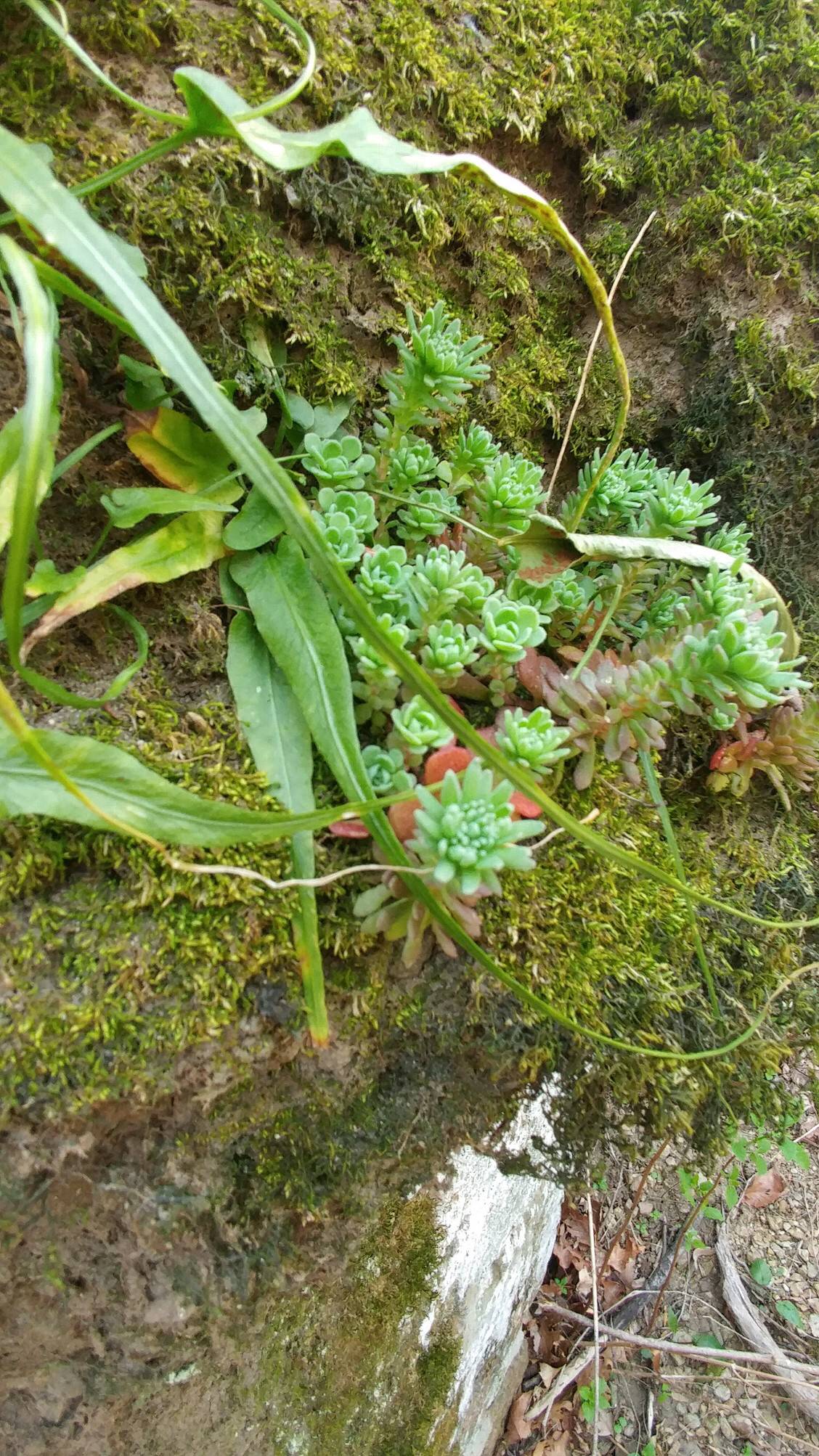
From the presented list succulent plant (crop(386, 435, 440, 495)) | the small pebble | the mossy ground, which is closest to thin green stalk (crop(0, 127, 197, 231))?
the mossy ground

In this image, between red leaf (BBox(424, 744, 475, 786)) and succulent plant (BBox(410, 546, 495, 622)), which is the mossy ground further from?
succulent plant (BBox(410, 546, 495, 622))

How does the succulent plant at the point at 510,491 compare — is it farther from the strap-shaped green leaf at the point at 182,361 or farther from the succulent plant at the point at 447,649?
the strap-shaped green leaf at the point at 182,361

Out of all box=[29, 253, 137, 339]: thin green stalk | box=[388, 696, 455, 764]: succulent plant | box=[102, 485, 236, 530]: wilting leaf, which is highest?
box=[29, 253, 137, 339]: thin green stalk

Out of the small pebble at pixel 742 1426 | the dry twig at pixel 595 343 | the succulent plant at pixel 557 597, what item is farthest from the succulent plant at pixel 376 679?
the small pebble at pixel 742 1426

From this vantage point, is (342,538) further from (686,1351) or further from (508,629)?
(686,1351)

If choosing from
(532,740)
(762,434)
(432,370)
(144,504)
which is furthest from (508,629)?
(762,434)

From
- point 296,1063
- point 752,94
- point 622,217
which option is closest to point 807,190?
point 752,94
